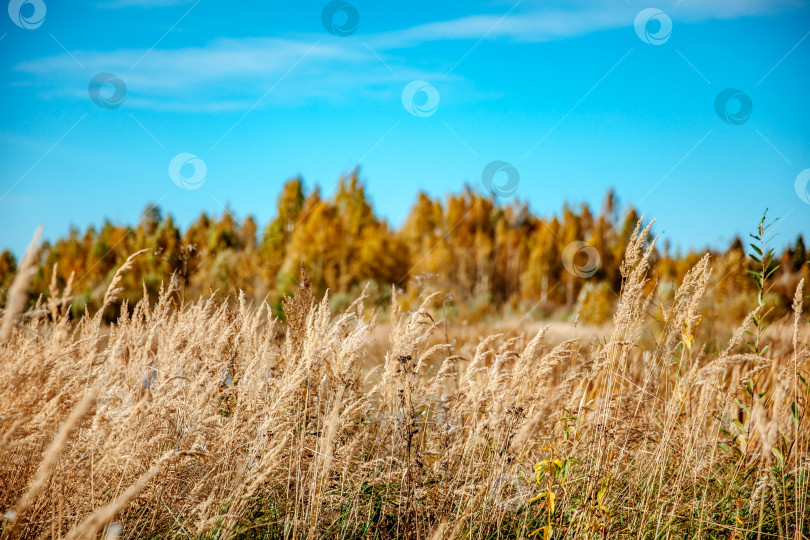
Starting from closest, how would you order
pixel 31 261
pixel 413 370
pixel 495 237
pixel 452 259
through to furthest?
pixel 31 261
pixel 413 370
pixel 452 259
pixel 495 237

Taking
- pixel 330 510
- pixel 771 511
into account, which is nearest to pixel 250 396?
pixel 330 510

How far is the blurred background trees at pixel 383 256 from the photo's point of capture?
18.6m

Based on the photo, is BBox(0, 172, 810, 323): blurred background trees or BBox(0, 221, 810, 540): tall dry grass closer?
BBox(0, 221, 810, 540): tall dry grass

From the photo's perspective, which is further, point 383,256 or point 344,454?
point 383,256

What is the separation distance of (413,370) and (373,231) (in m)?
23.7

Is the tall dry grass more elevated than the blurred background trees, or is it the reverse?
the blurred background trees

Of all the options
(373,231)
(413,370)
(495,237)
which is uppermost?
(495,237)

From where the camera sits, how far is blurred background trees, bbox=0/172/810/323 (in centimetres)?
1862

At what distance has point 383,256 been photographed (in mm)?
24953

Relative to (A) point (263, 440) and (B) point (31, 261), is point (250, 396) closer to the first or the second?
(A) point (263, 440)

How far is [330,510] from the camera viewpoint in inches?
91.1

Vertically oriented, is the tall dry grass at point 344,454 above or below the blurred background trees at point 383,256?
below

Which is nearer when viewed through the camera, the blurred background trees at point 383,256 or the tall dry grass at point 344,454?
the tall dry grass at point 344,454

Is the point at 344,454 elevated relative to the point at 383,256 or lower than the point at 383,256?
lower
